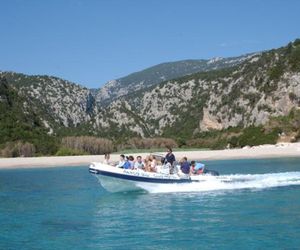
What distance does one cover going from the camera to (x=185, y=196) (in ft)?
93.0

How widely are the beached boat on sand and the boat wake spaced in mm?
230

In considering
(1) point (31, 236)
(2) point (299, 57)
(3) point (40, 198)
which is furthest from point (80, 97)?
(1) point (31, 236)

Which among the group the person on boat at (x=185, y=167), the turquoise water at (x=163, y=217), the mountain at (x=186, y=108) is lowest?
the turquoise water at (x=163, y=217)

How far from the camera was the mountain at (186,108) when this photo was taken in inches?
4299

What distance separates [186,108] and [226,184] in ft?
449

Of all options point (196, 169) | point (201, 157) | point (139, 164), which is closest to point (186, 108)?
point (201, 157)

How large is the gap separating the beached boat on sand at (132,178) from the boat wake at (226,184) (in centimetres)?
23

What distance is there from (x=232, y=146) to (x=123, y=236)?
86483 mm

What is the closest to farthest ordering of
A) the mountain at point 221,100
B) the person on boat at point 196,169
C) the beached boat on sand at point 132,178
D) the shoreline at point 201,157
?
the beached boat on sand at point 132,178
the person on boat at point 196,169
the shoreline at point 201,157
the mountain at point 221,100

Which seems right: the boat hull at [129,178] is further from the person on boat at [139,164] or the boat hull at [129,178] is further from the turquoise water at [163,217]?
the person on boat at [139,164]

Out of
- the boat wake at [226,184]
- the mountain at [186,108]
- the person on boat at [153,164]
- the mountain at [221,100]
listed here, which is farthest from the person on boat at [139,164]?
the mountain at [221,100]

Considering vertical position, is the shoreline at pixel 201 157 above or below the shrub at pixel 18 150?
below

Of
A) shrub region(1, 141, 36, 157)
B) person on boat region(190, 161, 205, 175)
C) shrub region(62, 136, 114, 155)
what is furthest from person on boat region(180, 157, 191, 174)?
shrub region(62, 136, 114, 155)

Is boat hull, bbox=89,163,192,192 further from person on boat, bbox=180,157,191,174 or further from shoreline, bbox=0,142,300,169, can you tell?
shoreline, bbox=0,142,300,169
